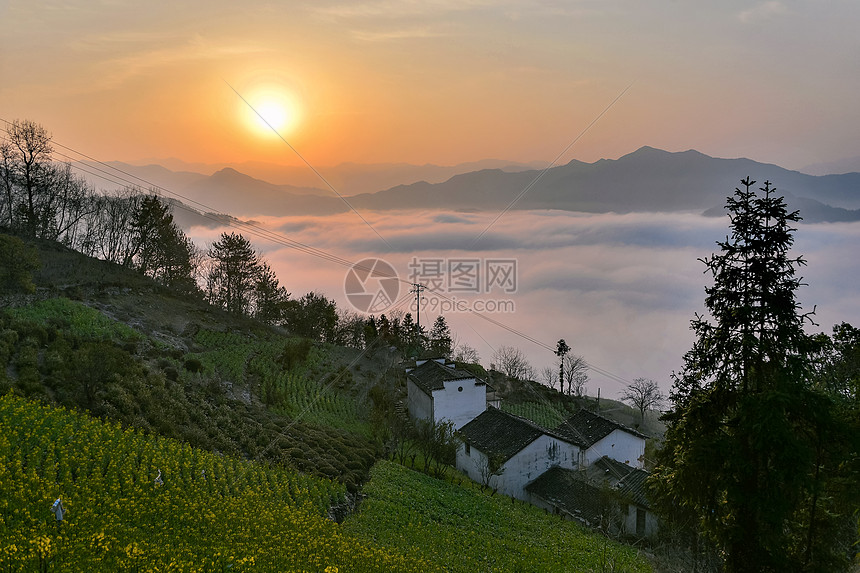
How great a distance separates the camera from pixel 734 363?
12195 millimetres

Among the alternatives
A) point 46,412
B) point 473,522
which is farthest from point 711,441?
point 46,412

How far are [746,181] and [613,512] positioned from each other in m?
20.3

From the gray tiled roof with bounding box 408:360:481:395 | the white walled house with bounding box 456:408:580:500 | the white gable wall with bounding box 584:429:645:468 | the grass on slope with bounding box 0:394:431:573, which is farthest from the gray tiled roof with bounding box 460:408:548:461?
the grass on slope with bounding box 0:394:431:573

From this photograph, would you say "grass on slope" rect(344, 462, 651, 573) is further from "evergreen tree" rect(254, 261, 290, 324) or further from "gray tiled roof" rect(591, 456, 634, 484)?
"evergreen tree" rect(254, 261, 290, 324)

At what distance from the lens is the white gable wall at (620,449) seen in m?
36.6

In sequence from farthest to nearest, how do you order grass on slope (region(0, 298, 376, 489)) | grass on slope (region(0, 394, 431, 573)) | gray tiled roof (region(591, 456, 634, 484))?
gray tiled roof (region(591, 456, 634, 484)) → grass on slope (region(0, 298, 376, 489)) → grass on slope (region(0, 394, 431, 573))

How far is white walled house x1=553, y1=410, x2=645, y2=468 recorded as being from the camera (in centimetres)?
3659

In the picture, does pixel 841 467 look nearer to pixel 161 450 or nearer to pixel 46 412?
pixel 161 450

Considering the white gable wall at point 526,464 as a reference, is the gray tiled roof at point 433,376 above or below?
above

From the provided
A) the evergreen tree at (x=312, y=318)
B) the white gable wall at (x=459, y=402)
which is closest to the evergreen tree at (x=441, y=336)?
the evergreen tree at (x=312, y=318)

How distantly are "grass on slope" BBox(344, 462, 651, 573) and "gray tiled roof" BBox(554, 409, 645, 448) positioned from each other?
9.87m

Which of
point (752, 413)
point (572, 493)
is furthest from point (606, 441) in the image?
point (752, 413)

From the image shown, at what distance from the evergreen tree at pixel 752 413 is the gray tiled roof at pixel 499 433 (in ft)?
75.0

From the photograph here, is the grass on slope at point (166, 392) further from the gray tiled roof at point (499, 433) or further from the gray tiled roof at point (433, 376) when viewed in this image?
the gray tiled roof at point (499, 433)
